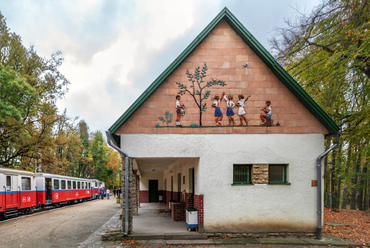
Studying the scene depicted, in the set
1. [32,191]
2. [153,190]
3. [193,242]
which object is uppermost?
[193,242]

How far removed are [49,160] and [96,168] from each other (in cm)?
3301

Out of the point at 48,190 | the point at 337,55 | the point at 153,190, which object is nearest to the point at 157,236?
the point at 337,55

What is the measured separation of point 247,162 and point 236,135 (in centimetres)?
108

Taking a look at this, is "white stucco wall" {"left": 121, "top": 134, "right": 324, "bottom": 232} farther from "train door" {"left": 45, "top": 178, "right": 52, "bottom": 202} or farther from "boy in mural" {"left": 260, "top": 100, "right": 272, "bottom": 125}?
"train door" {"left": 45, "top": 178, "right": 52, "bottom": 202}

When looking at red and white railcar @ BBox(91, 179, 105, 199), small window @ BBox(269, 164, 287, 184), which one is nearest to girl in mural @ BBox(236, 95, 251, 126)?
small window @ BBox(269, 164, 287, 184)

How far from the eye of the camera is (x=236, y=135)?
9.82 metres

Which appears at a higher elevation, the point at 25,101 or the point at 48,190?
the point at 25,101

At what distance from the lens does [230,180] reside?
967 centimetres

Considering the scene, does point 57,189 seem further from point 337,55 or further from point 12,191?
point 337,55

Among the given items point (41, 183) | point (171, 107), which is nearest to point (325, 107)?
point (171, 107)

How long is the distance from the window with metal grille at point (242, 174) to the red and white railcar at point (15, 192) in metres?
12.7

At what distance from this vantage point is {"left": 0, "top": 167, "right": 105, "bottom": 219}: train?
14.8 m

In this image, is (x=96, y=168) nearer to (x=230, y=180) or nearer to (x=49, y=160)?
(x=49, y=160)

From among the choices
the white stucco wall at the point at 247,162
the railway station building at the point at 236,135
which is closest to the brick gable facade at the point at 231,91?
the railway station building at the point at 236,135
